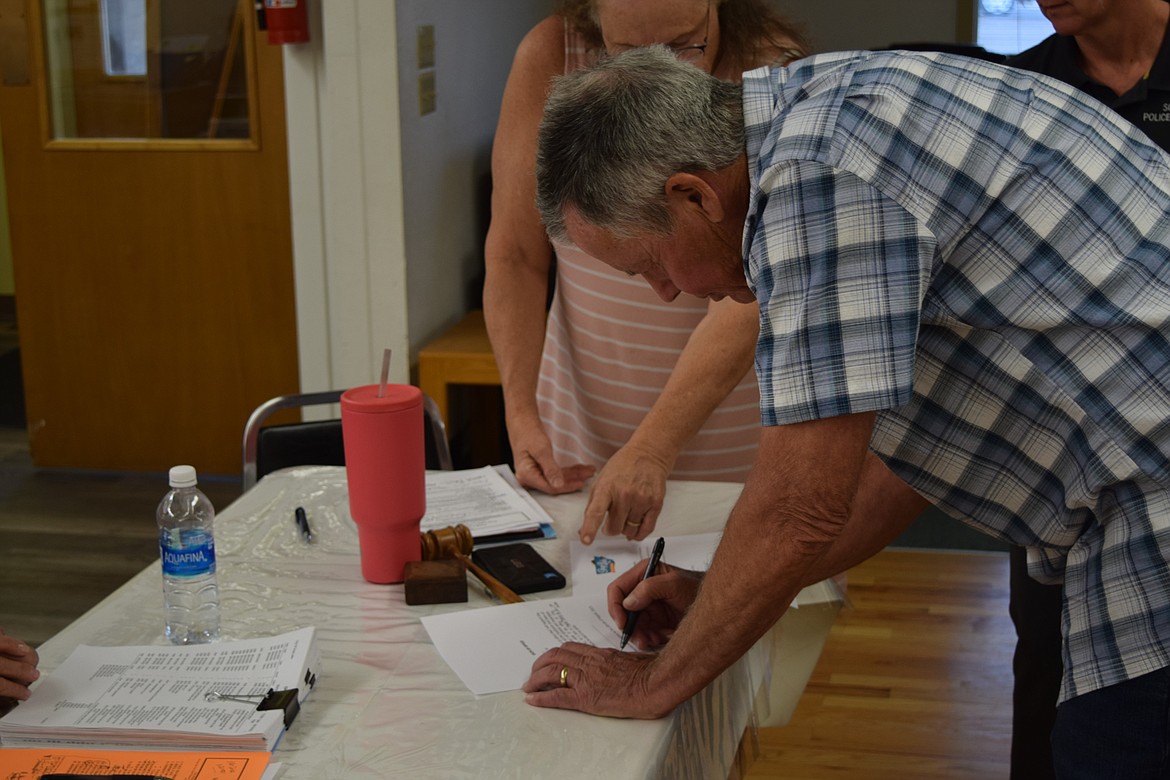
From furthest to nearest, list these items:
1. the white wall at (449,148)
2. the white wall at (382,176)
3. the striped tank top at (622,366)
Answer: the white wall at (449,148) < the white wall at (382,176) < the striped tank top at (622,366)

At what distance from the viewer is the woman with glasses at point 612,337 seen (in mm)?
1796

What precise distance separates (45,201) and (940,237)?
383cm

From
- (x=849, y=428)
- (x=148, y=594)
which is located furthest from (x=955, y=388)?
(x=148, y=594)

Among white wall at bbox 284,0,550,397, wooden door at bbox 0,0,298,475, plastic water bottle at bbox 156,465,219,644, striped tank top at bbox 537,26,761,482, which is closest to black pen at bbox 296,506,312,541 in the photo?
plastic water bottle at bbox 156,465,219,644

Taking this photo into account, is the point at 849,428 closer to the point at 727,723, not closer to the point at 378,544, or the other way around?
the point at 727,723

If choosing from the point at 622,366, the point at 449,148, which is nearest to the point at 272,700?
the point at 622,366

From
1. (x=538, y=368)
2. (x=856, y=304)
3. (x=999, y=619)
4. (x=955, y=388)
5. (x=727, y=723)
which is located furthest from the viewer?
(x=999, y=619)

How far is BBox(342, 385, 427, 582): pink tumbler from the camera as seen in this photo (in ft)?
4.97

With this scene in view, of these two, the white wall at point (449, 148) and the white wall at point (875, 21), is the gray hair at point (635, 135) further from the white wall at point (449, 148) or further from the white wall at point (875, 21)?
the white wall at point (875, 21)

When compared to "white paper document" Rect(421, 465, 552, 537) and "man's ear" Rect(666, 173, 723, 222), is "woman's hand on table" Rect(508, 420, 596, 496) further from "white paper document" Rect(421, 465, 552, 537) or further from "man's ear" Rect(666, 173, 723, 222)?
"man's ear" Rect(666, 173, 723, 222)

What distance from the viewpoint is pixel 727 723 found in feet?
5.00

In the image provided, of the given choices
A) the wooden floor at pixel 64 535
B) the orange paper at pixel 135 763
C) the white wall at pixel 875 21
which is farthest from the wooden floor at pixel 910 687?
the white wall at pixel 875 21

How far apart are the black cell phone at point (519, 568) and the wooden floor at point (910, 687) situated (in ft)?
4.23

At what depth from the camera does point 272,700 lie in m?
1.27
